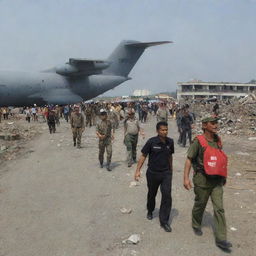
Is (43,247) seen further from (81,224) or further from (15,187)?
(15,187)

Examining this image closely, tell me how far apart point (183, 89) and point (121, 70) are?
62509 mm

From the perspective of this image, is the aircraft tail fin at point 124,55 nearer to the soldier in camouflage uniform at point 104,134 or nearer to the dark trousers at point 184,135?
the dark trousers at point 184,135

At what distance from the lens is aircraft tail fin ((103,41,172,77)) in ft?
112

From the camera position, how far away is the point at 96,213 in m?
5.76

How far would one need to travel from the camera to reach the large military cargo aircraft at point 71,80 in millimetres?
28484

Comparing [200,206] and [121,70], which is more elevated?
[121,70]

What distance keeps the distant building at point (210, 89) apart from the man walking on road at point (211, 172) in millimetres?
88678

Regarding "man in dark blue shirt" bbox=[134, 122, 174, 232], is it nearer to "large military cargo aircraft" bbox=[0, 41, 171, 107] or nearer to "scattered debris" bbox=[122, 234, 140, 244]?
"scattered debris" bbox=[122, 234, 140, 244]

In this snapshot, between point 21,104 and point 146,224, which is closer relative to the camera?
point 146,224

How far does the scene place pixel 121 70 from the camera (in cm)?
3512

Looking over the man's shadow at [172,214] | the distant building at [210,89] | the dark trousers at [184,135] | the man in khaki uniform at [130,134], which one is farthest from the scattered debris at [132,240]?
the distant building at [210,89]

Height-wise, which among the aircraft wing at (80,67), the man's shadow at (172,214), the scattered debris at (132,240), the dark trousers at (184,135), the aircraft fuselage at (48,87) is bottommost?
the man's shadow at (172,214)

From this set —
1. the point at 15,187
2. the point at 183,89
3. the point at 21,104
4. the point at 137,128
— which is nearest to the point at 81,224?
the point at 15,187

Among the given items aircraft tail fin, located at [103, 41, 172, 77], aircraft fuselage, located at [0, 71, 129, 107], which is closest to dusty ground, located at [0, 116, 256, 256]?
aircraft fuselage, located at [0, 71, 129, 107]
